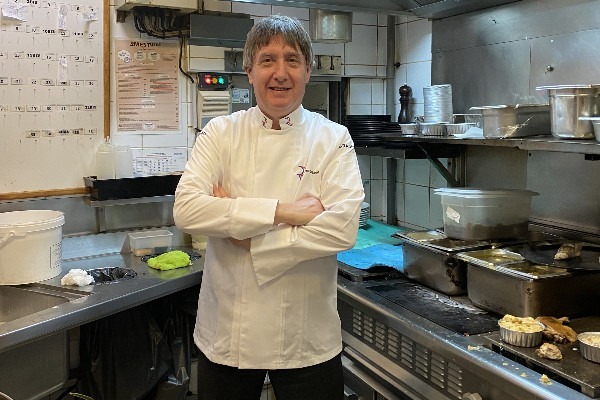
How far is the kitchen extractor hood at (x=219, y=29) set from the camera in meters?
2.86

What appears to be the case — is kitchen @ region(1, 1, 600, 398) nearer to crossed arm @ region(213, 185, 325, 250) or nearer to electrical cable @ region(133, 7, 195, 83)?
electrical cable @ region(133, 7, 195, 83)

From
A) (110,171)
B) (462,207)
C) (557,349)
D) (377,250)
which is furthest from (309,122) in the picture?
(110,171)

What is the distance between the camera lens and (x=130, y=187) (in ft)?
9.07

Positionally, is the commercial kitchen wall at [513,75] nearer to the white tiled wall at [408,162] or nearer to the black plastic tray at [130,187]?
the white tiled wall at [408,162]

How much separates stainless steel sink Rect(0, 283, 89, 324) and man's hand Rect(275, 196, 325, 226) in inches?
39.0

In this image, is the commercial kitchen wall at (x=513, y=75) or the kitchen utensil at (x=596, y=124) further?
the commercial kitchen wall at (x=513, y=75)

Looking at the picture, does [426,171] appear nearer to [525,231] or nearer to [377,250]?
[377,250]

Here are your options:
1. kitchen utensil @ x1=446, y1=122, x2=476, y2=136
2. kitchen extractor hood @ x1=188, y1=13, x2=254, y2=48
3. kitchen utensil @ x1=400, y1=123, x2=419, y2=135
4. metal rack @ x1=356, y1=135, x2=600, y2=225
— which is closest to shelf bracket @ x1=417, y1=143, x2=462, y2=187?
metal rack @ x1=356, y1=135, x2=600, y2=225

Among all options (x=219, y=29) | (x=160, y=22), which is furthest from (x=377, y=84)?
(x=160, y=22)

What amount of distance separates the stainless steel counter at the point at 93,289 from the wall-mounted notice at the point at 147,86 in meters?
0.57

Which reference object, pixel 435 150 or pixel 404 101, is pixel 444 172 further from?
pixel 404 101

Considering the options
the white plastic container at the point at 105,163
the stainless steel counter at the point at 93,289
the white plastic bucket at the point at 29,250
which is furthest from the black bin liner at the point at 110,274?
the white plastic container at the point at 105,163

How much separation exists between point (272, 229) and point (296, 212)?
0.26 ft

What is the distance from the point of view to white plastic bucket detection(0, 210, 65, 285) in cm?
218
